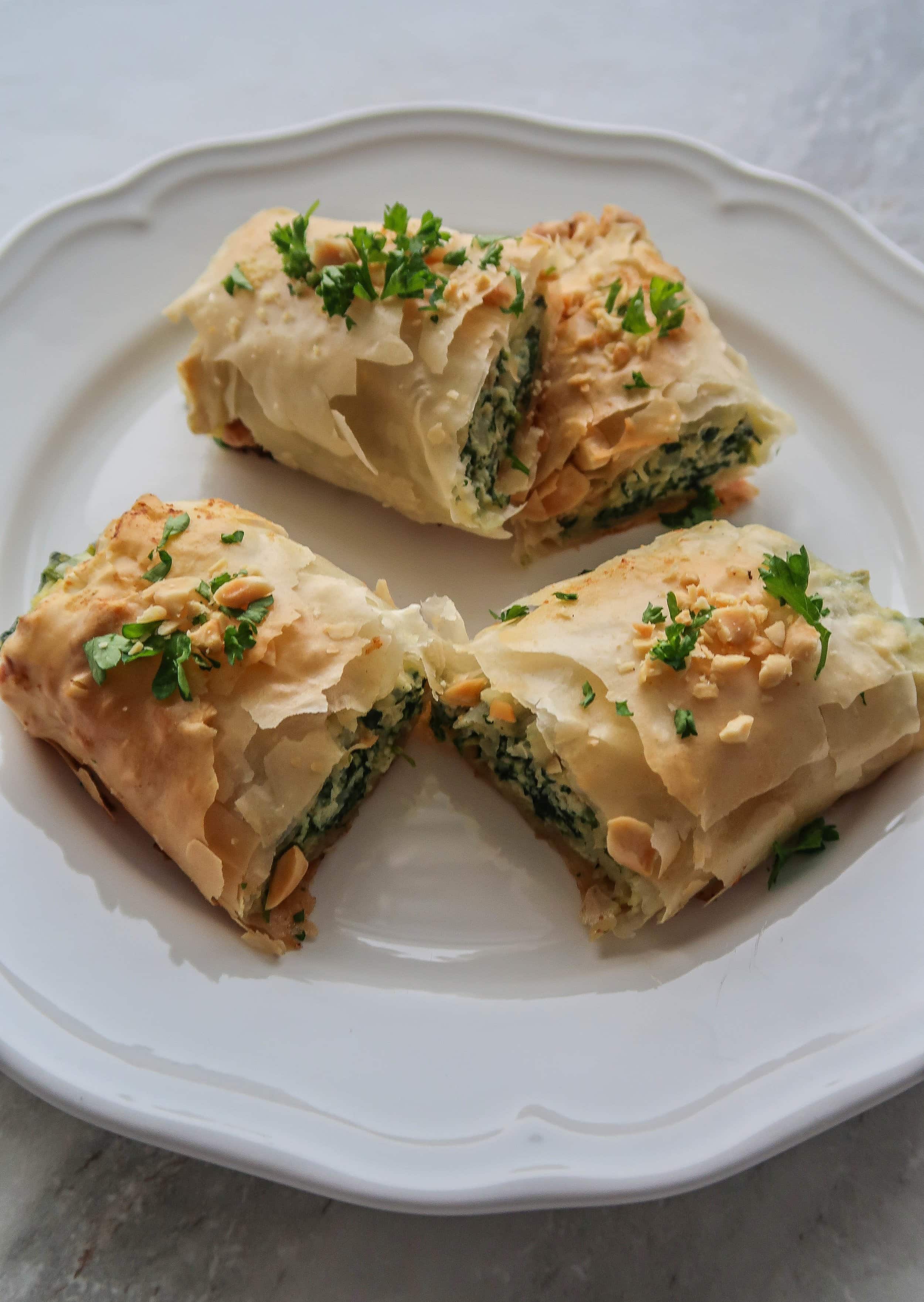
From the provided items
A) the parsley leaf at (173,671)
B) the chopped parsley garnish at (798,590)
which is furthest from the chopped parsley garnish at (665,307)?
the parsley leaf at (173,671)

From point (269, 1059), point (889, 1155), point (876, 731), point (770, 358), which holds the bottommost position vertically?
point (889, 1155)

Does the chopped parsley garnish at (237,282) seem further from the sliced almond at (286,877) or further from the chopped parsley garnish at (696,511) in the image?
the sliced almond at (286,877)

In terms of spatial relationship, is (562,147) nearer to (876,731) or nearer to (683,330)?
(683,330)

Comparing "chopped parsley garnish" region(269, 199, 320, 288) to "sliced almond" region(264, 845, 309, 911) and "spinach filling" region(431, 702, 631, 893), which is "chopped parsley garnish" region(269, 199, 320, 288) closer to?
"spinach filling" region(431, 702, 631, 893)

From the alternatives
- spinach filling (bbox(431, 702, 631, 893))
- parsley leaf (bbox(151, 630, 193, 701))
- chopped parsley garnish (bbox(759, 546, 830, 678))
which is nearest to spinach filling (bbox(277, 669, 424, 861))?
spinach filling (bbox(431, 702, 631, 893))

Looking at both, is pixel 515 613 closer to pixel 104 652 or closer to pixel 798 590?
pixel 798 590

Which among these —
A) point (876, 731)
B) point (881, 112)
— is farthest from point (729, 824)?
point (881, 112)
